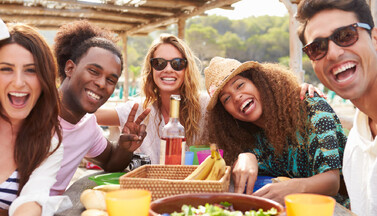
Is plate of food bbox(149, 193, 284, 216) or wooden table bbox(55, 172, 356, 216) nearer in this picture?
plate of food bbox(149, 193, 284, 216)

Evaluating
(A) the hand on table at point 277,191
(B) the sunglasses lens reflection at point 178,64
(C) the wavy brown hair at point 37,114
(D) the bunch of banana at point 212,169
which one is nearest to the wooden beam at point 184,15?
(B) the sunglasses lens reflection at point 178,64

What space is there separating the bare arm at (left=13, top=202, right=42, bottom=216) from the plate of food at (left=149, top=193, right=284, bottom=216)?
2.16 feet

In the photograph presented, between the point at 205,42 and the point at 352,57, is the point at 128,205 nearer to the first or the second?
the point at 352,57

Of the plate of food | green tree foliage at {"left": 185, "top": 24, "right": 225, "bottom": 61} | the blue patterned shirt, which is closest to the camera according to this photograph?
the plate of food

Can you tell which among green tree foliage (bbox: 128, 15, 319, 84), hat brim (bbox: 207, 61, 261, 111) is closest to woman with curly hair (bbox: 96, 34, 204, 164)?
hat brim (bbox: 207, 61, 261, 111)

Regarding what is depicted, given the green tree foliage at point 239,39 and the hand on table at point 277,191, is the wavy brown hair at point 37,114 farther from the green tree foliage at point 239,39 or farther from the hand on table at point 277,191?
the green tree foliage at point 239,39

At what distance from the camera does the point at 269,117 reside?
2.26 metres

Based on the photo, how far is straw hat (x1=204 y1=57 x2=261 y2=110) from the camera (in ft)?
7.52

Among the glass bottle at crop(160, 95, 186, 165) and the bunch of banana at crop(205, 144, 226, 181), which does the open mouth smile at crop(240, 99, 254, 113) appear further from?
the bunch of banana at crop(205, 144, 226, 181)

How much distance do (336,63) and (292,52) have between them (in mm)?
5006

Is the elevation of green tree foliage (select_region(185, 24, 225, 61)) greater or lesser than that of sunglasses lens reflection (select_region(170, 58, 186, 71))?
greater

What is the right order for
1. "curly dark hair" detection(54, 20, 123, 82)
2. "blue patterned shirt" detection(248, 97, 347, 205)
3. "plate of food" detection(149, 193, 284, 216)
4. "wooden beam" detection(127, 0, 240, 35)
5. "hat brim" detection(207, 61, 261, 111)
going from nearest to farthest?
1. "plate of food" detection(149, 193, 284, 216)
2. "blue patterned shirt" detection(248, 97, 347, 205)
3. "hat brim" detection(207, 61, 261, 111)
4. "curly dark hair" detection(54, 20, 123, 82)
5. "wooden beam" detection(127, 0, 240, 35)

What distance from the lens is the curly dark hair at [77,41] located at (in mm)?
2510

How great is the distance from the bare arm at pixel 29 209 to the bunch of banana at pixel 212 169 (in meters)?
0.63
